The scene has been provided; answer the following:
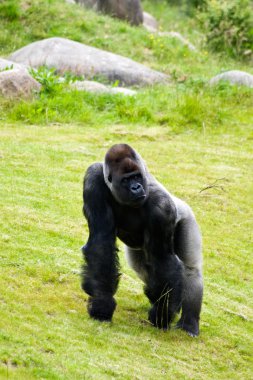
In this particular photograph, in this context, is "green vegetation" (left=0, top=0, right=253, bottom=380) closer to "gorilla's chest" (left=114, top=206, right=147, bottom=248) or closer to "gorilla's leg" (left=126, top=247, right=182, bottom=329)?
"gorilla's leg" (left=126, top=247, right=182, bottom=329)

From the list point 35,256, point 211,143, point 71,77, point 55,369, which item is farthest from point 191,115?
point 55,369

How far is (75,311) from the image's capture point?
16.8 ft

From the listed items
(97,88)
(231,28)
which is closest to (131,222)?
(97,88)

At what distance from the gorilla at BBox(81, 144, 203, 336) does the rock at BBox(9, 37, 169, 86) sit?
26.0ft

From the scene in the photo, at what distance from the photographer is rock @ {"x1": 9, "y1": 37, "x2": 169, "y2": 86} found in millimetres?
12836

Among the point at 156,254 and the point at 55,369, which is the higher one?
the point at 156,254

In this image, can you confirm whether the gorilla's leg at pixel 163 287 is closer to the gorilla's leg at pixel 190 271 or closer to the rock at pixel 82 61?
the gorilla's leg at pixel 190 271

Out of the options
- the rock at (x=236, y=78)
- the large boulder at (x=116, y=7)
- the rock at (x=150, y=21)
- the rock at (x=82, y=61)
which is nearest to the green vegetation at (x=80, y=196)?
the rock at (x=236, y=78)

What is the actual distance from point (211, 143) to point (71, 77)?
2704mm

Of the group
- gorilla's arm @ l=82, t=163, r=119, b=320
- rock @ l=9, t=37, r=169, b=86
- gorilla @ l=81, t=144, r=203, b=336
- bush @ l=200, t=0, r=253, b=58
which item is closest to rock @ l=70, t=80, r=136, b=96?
rock @ l=9, t=37, r=169, b=86

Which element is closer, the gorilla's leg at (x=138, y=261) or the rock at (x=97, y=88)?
the gorilla's leg at (x=138, y=261)

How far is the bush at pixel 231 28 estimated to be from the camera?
16281 millimetres

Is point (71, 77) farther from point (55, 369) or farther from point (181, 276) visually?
point (55, 369)

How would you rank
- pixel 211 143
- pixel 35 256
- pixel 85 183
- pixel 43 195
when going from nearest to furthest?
pixel 85 183 → pixel 35 256 → pixel 43 195 → pixel 211 143
